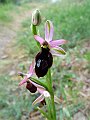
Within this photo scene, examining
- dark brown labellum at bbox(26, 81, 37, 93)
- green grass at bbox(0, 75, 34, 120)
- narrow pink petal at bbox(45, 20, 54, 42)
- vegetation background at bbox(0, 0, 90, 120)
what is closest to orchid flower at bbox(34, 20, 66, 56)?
narrow pink petal at bbox(45, 20, 54, 42)

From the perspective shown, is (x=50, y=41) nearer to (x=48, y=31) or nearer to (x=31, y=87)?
→ (x=48, y=31)

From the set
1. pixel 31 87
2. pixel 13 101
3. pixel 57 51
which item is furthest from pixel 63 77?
pixel 57 51

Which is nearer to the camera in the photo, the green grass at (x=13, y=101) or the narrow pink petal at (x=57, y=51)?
the narrow pink petal at (x=57, y=51)

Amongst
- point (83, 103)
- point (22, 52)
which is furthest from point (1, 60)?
point (83, 103)

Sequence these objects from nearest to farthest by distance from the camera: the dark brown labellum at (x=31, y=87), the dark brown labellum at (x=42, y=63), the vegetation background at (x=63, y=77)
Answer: the dark brown labellum at (x=42, y=63), the dark brown labellum at (x=31, y=87), the vegetation background at (x=63, y=77)

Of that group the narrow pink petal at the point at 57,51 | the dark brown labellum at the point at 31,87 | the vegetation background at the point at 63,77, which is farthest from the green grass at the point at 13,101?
the narrow pink petal at the point at 57,51

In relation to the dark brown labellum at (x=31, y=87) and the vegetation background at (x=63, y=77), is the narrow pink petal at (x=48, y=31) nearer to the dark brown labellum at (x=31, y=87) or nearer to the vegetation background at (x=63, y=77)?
the dark brown labellum at (x=31, y=87)

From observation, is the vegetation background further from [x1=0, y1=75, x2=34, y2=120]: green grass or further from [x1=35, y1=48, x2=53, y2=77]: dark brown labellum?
[x1=35, y1=48, x2=53, y2=77]: dark brown labellum

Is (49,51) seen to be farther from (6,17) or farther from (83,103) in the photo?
(6,17)
